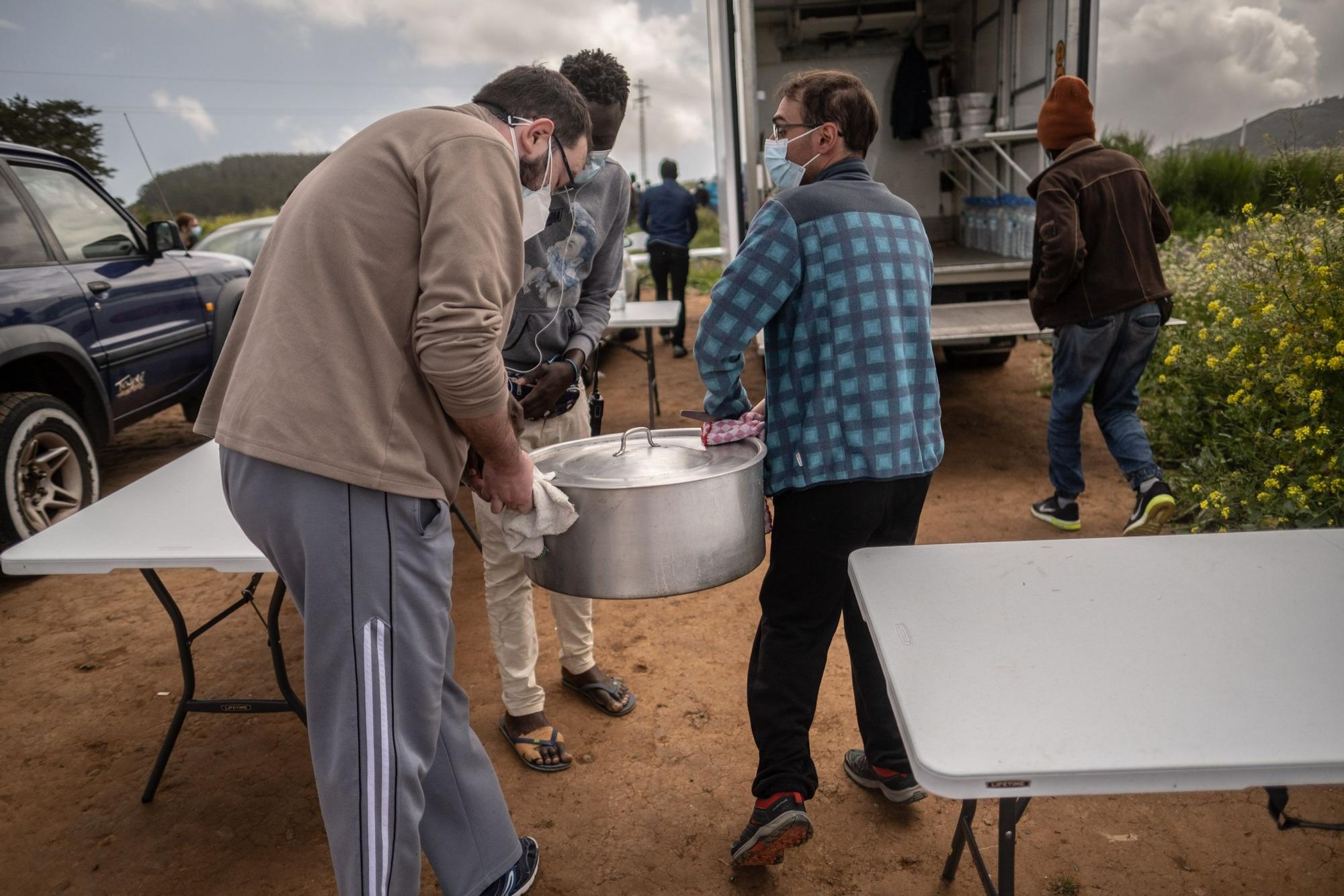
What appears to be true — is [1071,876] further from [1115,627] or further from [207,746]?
[207,746]

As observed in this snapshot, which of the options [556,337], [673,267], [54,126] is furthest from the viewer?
[54,126]

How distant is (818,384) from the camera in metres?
2.00

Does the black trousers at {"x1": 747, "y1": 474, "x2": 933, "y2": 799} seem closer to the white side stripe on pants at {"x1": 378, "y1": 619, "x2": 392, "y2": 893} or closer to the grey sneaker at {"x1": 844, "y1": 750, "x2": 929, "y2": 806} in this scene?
the grey sneaker at {"x1": 844, "y1": 750, "x2": 929, "y2": 806}

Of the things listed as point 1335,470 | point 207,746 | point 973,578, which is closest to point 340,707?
point 973,578

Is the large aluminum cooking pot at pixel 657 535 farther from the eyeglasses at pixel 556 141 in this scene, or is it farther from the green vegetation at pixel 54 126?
the green vegetation at pixel 54 126

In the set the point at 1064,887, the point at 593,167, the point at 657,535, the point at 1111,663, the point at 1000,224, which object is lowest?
the point at 1064,887

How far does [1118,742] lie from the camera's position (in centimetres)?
122

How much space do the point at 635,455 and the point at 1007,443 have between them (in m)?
4.37

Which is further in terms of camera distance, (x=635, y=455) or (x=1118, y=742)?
(x=635, y=455)

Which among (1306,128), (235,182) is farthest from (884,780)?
(235,182)

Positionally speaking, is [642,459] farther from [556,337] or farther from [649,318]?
[649,318]

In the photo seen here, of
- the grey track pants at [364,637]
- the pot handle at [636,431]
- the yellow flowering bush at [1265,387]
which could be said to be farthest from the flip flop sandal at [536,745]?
the yellow flowering bush at [1265,387]

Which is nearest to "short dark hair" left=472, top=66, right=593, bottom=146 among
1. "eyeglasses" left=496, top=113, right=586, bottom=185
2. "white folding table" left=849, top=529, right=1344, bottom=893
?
"eyeglasses" left=496, top=113, right=586, bottom=185

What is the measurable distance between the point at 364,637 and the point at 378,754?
22cm
